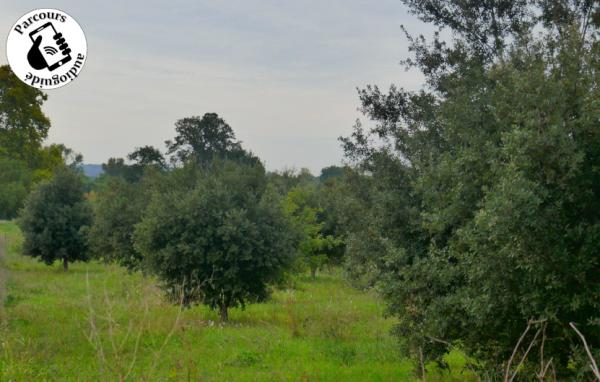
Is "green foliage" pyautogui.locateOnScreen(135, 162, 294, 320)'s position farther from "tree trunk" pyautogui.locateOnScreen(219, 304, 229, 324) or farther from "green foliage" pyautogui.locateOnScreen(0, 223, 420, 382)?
"green foliage" pyautogui.locateOnScreen(0, 223, 420, 382)

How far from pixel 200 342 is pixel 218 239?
12.7ft

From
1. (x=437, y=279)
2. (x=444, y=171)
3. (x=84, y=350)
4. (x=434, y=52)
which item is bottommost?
(x=84, y=350)

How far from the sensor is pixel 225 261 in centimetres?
1814

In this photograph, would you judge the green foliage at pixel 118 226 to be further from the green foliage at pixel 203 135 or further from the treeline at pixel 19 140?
the green foliage at pixel 203 135

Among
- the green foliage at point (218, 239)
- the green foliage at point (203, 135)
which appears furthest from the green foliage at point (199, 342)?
the green foliage at point (203, 135)

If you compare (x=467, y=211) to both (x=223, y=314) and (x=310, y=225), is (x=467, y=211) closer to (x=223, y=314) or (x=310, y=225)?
(x=223, y=314)

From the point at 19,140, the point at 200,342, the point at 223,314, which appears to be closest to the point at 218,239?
the point at 223,314

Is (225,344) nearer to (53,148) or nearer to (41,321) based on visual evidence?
(41,321)

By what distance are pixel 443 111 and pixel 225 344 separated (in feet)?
24.1

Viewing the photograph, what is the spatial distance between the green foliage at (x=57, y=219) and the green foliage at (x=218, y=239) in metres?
15.7

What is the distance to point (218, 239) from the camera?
18.0 metres

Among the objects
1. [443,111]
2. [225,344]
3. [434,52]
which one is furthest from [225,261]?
[443,111]

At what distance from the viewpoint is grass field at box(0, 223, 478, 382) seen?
33.9 feet

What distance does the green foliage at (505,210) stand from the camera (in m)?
7.58
